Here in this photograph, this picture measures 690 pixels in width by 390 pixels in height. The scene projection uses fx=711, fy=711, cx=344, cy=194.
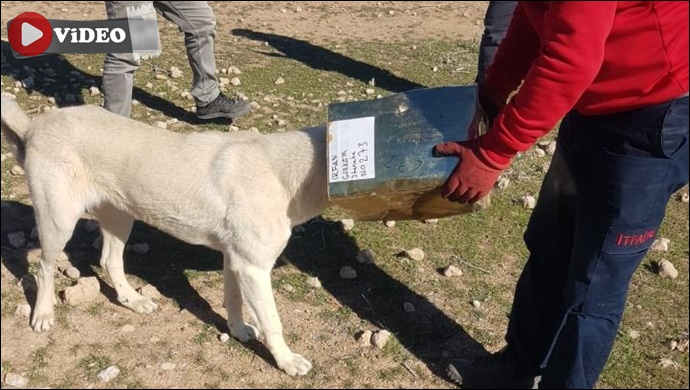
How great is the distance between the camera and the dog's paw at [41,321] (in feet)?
14.5

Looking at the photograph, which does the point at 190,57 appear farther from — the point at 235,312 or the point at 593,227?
the point at 593,227

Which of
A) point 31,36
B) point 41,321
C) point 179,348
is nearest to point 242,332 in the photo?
point 179,348

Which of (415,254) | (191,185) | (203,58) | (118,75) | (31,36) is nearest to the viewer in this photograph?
(191,185)

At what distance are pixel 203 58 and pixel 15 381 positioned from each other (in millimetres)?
4166

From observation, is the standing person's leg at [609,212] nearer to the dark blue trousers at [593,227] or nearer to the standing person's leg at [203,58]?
the dark blue trousers at [593,227]

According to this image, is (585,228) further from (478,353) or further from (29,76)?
(29,76)

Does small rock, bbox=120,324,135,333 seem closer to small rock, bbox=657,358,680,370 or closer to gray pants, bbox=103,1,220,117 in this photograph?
gray pants, bbox=103,1,220,117

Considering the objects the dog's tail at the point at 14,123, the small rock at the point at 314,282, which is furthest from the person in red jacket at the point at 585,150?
the dog's tail at the point at 14,123

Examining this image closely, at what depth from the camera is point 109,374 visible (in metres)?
4.08

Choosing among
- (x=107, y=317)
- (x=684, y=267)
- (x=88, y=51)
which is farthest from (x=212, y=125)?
(x=684, y=267)

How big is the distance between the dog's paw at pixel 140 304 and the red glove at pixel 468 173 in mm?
2332

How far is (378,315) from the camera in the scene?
484 cm

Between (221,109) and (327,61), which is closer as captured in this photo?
(221,109)

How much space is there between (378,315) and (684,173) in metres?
2.34
